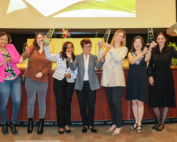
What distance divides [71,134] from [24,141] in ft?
2.16

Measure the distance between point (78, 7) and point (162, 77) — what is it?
4751 millimetres

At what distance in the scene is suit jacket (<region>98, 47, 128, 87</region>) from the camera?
8.42 ft

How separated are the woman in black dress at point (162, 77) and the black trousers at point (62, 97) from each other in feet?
4.15

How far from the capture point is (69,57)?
2.55m

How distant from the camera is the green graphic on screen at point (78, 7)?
21.4ft

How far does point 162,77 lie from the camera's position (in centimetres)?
275

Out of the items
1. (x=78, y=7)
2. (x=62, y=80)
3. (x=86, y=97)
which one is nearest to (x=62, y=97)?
(x=62, y=80)

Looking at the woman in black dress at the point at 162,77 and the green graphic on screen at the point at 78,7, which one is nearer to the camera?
the woman in black dress at the point at 162,77

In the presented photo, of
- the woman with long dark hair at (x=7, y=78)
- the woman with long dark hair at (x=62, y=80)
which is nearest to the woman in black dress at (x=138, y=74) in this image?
the woman with long dark hair at (x=62, y=80)

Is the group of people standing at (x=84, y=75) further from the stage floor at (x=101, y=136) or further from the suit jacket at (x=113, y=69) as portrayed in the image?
the stage floor at (x=101, y=136)

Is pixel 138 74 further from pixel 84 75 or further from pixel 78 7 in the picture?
pixel 78 7

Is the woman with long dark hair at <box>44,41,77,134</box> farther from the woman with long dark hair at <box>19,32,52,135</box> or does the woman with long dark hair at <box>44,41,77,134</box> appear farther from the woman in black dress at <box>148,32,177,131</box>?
the woman in black dress at <box>148,32,177,131</box>

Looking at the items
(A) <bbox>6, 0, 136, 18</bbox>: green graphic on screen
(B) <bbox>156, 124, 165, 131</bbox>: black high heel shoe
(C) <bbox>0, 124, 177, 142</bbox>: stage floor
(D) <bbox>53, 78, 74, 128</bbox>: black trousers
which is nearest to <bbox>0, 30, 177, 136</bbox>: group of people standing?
(D) <bbox>53, 78, 74, 128</bbox>: black trousers

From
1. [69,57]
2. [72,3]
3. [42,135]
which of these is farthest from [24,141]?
[72,3]
